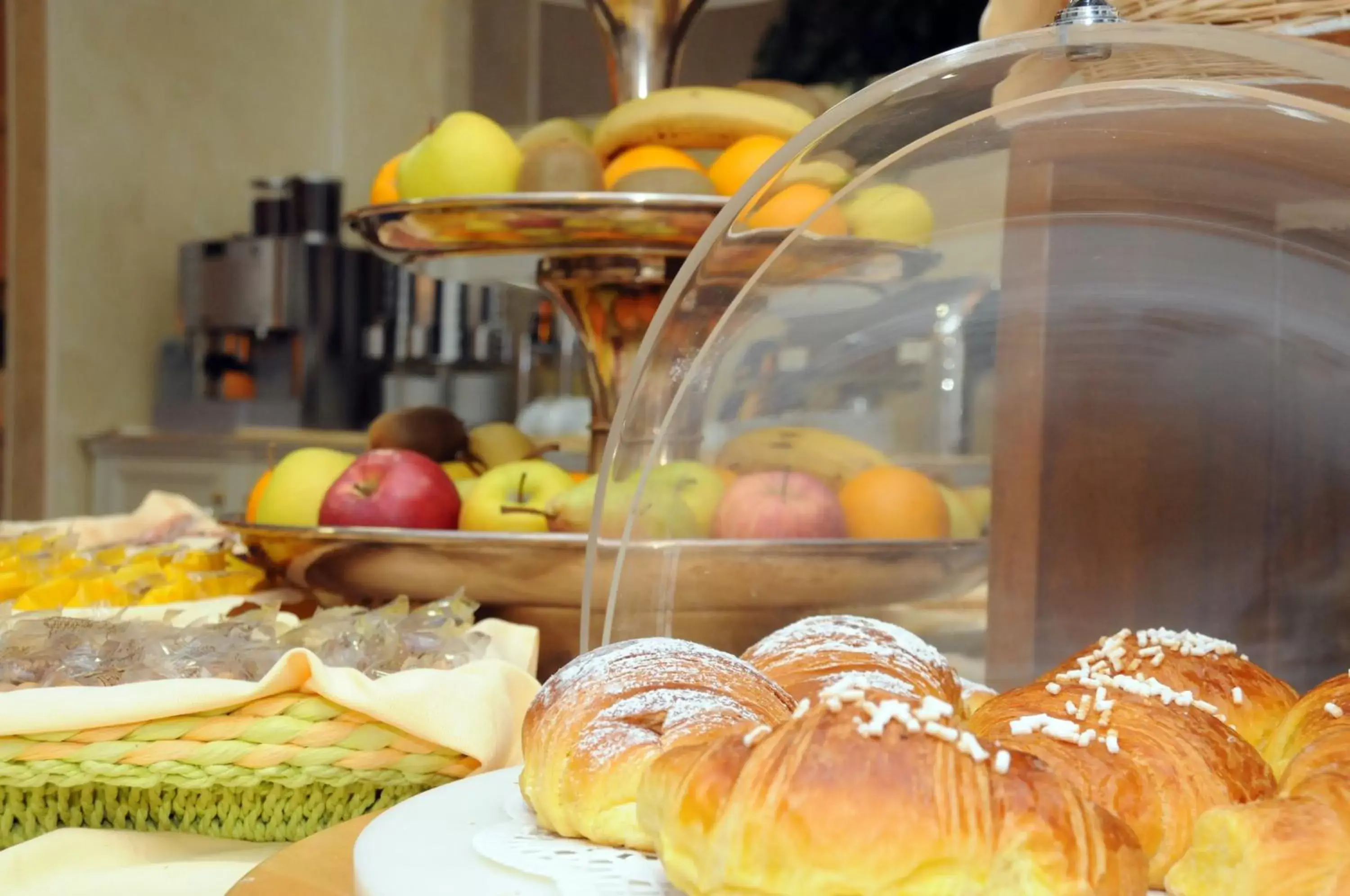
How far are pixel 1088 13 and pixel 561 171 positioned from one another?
→ 1.46ft

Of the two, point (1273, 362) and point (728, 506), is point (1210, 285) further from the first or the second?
point (728, 506)

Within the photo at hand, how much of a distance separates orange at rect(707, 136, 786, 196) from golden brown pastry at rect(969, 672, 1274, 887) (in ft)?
1.68

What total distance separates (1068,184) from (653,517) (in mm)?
283

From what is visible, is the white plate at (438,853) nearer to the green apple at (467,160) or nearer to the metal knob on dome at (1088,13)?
the metal knob on dome at (1088,13)

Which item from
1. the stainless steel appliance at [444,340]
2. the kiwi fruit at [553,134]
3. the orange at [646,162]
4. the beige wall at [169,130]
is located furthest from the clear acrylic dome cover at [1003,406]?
the beige wall at [169,130]

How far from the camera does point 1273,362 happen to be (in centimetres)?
77

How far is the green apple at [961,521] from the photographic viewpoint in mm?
843

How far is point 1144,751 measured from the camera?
0.46 metres

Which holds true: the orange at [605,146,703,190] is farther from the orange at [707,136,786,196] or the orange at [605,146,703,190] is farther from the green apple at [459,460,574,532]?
the green apple at [459,460,574,532]

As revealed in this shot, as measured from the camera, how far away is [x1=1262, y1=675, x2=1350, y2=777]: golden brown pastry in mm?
502

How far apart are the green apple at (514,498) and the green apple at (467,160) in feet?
0.67

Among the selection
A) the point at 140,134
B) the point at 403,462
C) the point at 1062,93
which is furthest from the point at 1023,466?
the point at 140,134

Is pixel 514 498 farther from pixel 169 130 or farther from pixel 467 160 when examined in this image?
pixel 169 130

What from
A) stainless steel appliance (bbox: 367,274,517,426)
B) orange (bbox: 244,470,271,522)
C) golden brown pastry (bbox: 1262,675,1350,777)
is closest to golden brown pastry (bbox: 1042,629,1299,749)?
golden brown pastry (bbox: 1262,675,1350,777)
